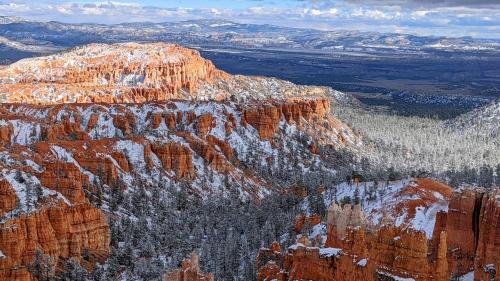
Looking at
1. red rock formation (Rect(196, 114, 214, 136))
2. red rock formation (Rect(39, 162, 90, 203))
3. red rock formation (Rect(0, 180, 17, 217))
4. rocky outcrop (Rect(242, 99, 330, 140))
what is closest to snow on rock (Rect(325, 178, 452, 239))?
red rock formation (Rect(39, 162, 90, 203))

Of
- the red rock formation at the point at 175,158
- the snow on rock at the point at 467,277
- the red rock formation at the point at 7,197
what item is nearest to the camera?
the snow on rock at the point at 467,277

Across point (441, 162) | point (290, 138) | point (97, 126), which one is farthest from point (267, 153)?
point (441, 162)

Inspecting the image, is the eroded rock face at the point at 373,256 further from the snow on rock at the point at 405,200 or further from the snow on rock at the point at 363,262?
the snow on rock at the point at 405,200

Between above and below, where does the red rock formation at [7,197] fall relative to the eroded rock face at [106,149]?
above

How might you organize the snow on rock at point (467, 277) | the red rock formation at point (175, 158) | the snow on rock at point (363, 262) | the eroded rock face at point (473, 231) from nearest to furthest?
the snow on rock at point (363, 262) → the snow on rock at point (467, 277) → the eroded rock face at point (473, 231) → the red rock formation at point (175, 158)

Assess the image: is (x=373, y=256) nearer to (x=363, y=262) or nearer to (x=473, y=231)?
(x=363, y=262)

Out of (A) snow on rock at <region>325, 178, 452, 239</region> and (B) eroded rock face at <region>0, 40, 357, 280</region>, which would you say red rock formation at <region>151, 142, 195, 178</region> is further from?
(A) snow on rock at <region>325, 178, 452, 239</region>

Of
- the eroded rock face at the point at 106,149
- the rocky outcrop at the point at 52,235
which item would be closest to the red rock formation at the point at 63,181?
the eroded rock face at the point at 106,149

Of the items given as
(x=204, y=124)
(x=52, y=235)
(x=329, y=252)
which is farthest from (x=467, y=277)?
(x=204, y=124)
